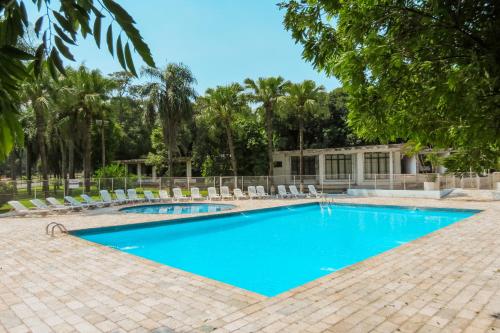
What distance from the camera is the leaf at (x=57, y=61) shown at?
142cm

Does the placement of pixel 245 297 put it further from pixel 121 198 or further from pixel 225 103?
pixel 225 103

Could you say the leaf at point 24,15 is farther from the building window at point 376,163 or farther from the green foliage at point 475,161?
the building window at point 376,163

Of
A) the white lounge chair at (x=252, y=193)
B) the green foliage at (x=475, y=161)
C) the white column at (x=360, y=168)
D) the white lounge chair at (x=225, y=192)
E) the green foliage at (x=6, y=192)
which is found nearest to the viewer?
the green foliage at (x=475, y=161)

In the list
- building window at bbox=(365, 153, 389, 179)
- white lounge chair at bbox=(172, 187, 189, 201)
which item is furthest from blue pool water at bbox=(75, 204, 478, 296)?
building window at bbox=(365, 153, 389, 179)

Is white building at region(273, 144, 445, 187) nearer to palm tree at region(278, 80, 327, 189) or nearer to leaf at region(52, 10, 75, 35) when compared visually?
palm tree at region(278, 80, 327, 189)

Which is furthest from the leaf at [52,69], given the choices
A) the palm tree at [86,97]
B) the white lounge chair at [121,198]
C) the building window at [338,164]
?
the building window at [338,164]

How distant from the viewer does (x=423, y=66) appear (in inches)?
94.3

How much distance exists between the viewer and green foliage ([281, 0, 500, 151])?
2.09 meters

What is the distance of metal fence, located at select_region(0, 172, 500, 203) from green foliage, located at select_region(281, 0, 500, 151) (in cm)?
1965

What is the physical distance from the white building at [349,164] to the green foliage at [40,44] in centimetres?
2474

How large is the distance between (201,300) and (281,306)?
1.15 meters

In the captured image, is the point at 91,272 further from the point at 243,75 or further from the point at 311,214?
the point at 243,75

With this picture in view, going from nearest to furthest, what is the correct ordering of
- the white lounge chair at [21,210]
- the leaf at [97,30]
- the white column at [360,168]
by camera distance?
1. the leaf at [97,30]
2. the white lounge chair at [21,210]
3. the white column at [360,168]

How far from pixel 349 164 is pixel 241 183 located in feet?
35.9
